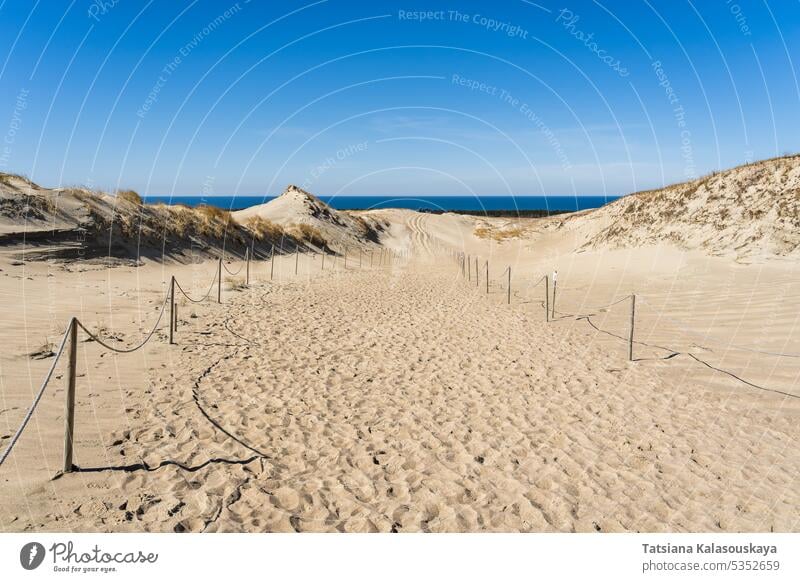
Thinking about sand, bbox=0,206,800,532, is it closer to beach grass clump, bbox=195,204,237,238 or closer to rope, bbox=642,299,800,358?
rope, bbox=642,299,800,358

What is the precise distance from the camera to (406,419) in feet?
21.7

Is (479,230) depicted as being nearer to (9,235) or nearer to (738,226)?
(738,226)

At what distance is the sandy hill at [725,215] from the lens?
19062 millimetres

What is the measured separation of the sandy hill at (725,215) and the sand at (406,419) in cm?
644

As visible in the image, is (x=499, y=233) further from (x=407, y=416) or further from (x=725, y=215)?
(x=407, y=416)

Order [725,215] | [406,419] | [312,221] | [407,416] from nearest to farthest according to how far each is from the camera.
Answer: [406,419] < [407,416] < [725,215] < [312,221]

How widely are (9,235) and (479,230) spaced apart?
43.9 metres

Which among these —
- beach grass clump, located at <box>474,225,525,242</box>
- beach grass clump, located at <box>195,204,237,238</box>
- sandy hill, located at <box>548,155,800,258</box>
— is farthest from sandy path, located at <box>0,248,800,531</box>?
beach grass clump, located at <box>474,225,525,242</box>

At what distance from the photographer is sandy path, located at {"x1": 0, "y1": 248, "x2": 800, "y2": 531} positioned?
4.40m

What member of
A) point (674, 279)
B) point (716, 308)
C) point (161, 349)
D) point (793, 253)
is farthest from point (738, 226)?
point (161, 349)

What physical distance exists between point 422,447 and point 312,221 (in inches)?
1496

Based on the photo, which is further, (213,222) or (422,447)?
(213,222)

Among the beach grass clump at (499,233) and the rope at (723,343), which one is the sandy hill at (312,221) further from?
the rope at (723,343)
